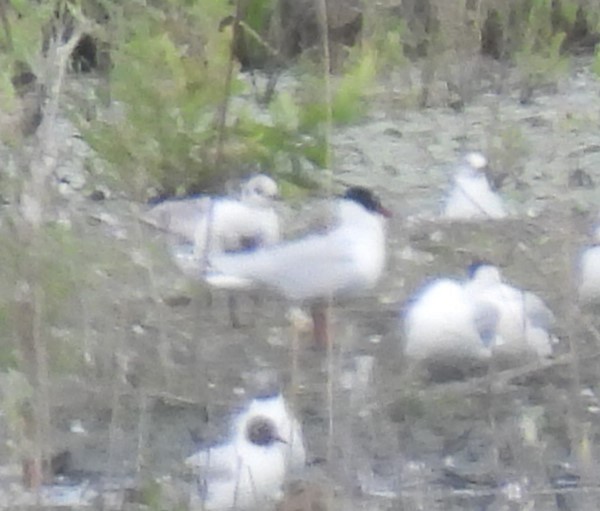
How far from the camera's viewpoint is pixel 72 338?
2.20 m

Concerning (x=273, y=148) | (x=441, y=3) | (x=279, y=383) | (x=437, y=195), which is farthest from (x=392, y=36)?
(x=279, y=383)

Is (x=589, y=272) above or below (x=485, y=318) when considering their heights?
above

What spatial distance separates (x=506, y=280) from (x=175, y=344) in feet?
2.07

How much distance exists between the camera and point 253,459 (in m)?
2.18

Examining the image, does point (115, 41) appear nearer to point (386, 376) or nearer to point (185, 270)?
point (185, 270)

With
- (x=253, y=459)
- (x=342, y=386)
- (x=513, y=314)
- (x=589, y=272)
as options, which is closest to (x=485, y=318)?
(x=513, y=314)

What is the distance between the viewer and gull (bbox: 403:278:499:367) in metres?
2.68

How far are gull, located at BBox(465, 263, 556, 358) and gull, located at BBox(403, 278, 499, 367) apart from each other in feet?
0.07

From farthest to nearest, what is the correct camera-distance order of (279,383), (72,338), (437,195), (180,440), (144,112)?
(437,195) → (144,112) → (279,383) → (180,440) → (72,338)

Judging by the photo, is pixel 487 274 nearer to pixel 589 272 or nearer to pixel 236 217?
pixel 589 272

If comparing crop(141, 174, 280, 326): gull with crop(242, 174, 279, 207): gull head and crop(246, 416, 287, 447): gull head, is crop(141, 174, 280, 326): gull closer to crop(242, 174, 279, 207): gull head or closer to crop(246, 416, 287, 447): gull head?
crop(242, 174, 279, 207): gull head

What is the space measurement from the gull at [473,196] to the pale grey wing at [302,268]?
1.73 ft

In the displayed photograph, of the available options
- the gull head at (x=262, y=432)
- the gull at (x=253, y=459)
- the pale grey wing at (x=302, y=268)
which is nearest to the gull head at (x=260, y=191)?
the pale grey wing at (x=302, y=268)

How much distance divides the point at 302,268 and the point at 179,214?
0.50 m
